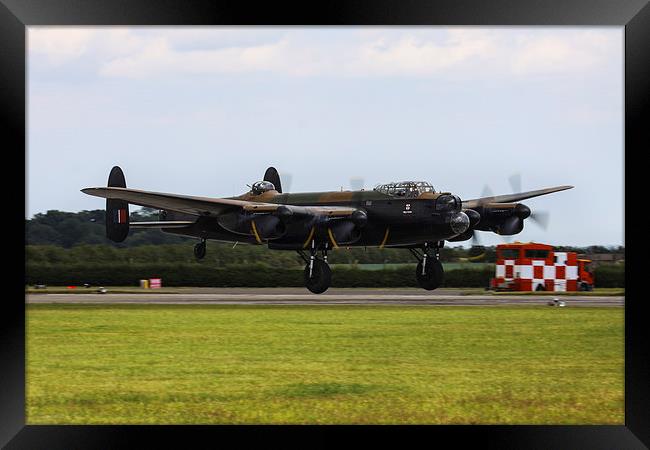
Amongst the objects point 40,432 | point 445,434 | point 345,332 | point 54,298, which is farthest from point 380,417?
point 54,298

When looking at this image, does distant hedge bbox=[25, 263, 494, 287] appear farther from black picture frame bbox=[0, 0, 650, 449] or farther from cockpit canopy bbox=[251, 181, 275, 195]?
black picture frame bbox=[0, 0, 650, 449]

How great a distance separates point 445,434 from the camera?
9008 mm

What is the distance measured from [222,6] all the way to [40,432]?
5108mm

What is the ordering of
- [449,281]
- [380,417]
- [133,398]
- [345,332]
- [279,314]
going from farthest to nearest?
[449,281] < [279,314] < [345,332] < [133,398] < [380,417]

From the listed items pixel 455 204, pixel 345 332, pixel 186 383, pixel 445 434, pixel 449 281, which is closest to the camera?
pixel 445 434

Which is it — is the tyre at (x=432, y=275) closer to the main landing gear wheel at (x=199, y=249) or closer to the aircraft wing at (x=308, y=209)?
the aircraft wing at (x=308, y=209)

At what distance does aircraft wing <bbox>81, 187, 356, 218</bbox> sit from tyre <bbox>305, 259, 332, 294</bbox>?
79.3 inches

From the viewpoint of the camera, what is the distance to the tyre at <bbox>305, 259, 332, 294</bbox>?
3023 cm

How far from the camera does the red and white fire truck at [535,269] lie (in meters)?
40.7

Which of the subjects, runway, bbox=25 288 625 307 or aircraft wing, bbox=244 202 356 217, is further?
runway, bbox=25 288 625 307

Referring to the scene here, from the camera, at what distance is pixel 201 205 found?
2828cm

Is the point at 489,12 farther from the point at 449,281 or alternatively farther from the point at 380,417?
the point at 449,281

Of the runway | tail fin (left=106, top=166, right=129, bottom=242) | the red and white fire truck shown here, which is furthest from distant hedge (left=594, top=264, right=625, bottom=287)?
tail fin (left=106, top=166, right=129, bottom=242)

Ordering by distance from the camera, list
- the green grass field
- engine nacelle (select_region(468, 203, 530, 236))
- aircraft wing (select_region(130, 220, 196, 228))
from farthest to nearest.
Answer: aircraft wing (select_region(130, 220, 196, 228)), engine nacelle (select_region(468, 203, 530, 236)), the green grass field
